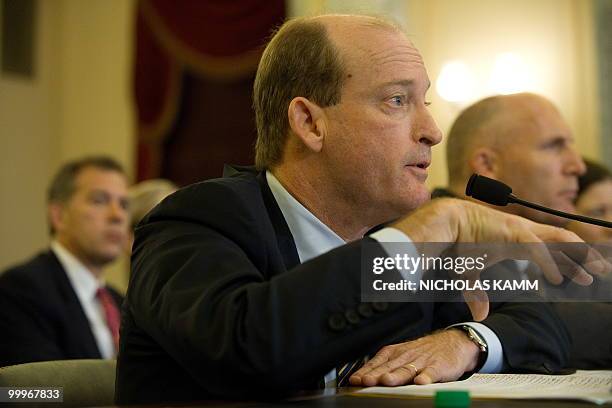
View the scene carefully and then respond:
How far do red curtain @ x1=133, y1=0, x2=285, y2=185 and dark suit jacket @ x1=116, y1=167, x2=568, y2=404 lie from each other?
15.0 feet

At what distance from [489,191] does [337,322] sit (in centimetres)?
39

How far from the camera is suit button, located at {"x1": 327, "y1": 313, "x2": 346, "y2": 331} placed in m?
1.15

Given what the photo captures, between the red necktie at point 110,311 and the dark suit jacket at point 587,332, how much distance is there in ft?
7.43

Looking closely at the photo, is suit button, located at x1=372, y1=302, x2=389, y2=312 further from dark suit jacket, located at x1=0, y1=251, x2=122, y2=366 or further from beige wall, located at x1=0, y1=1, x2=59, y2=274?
beige wall, located at x1=0, y1=1, x2=59, y2=274

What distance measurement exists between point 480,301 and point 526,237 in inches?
6.4

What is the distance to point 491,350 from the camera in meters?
1.58

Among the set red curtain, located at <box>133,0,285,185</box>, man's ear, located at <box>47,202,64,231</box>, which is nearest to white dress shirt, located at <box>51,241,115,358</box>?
man's ear, located at <box>47,202,64,231</box>

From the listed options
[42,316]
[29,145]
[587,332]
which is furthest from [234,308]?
[29,145]

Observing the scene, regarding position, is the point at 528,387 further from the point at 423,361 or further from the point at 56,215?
A: the point at 56,215

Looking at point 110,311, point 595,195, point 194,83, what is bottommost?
point 110,311

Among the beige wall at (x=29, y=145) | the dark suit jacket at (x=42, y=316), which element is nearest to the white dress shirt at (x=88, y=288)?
the dark suit jacket at (x=42, y=316)

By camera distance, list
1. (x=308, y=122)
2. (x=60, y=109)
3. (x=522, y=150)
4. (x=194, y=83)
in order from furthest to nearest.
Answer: (x=60, y=109) < (x=194, y=83) < (x=522, y=150) < (x=308, y=122)

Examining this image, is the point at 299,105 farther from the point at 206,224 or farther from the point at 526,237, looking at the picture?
the point at 526,237

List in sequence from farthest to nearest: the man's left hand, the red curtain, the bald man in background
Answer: the red curtain
the bald man in background
the man's left hand
